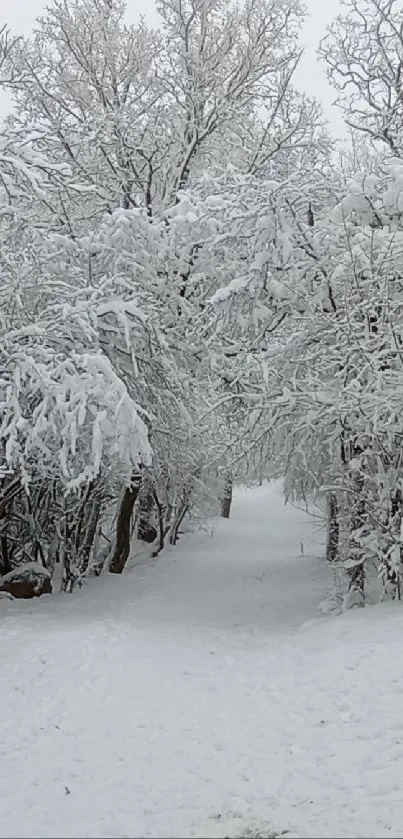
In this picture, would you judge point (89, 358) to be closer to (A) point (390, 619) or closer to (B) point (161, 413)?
(B) point (161, 413)

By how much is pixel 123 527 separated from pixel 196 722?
7036mm

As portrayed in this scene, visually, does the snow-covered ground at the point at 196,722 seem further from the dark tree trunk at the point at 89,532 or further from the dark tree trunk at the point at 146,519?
the dark tree trunk at the point at 146,519

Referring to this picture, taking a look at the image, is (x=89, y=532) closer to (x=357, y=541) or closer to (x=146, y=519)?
(x=357, y=541)

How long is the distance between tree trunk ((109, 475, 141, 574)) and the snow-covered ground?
7.60 feet

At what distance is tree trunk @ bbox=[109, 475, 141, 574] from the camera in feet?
39.4

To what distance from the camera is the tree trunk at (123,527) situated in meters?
12.0

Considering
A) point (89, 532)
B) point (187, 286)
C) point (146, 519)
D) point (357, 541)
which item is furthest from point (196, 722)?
point (146, 519)

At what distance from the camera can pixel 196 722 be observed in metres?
5.31

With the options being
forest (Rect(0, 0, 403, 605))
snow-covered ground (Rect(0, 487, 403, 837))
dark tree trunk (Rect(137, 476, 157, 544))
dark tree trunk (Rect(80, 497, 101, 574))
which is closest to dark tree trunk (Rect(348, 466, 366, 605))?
forest (Rect(0, 0, 403, 605))

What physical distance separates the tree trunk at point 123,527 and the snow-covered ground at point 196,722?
2.32m

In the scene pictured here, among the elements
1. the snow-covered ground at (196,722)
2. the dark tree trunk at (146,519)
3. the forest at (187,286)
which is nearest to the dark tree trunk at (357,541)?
the forest at (187,286)

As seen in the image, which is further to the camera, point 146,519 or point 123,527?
point 146,519

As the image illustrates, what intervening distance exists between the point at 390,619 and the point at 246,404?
3402 millimetres

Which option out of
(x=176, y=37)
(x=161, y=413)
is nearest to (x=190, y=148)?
(x=176, y=37)
